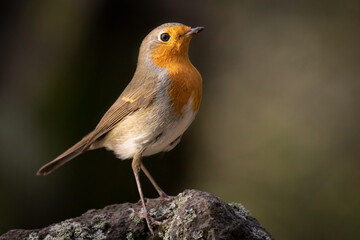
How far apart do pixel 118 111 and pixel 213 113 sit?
2469 millimetres

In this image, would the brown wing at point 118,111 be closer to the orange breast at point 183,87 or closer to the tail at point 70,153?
the tail at point 70,153

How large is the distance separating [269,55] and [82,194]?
96.7 inches

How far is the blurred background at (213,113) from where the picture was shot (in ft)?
15.5

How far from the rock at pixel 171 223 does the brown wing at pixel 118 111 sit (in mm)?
548

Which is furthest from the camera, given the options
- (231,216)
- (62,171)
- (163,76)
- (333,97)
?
(333,97)

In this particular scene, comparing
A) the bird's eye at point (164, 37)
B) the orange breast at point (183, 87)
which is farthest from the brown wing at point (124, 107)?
the bird's eye at point (164, 37)

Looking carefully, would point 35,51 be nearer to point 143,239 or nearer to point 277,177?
point 277,177

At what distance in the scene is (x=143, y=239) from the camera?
2598 mm

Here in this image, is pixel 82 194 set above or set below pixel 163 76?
below

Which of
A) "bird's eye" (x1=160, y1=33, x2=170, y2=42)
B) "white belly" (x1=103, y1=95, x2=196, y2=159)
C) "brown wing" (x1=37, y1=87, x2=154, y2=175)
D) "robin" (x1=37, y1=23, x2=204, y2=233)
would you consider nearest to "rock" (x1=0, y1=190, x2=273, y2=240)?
"robin" (x1=37, y1=23, x2=204, y2=233)

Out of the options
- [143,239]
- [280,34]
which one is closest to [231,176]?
[280,34]

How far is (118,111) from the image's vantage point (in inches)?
123

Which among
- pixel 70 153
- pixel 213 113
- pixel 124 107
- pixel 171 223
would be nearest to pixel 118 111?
pixel 124 107

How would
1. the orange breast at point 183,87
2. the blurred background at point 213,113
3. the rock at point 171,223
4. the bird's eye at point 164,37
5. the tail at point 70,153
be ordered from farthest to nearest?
the blurred background at point 213,113
the tail at point 70,153
the bird's eye at point 164,37
the orange breast at point 183,87
the rock at point 171,223
